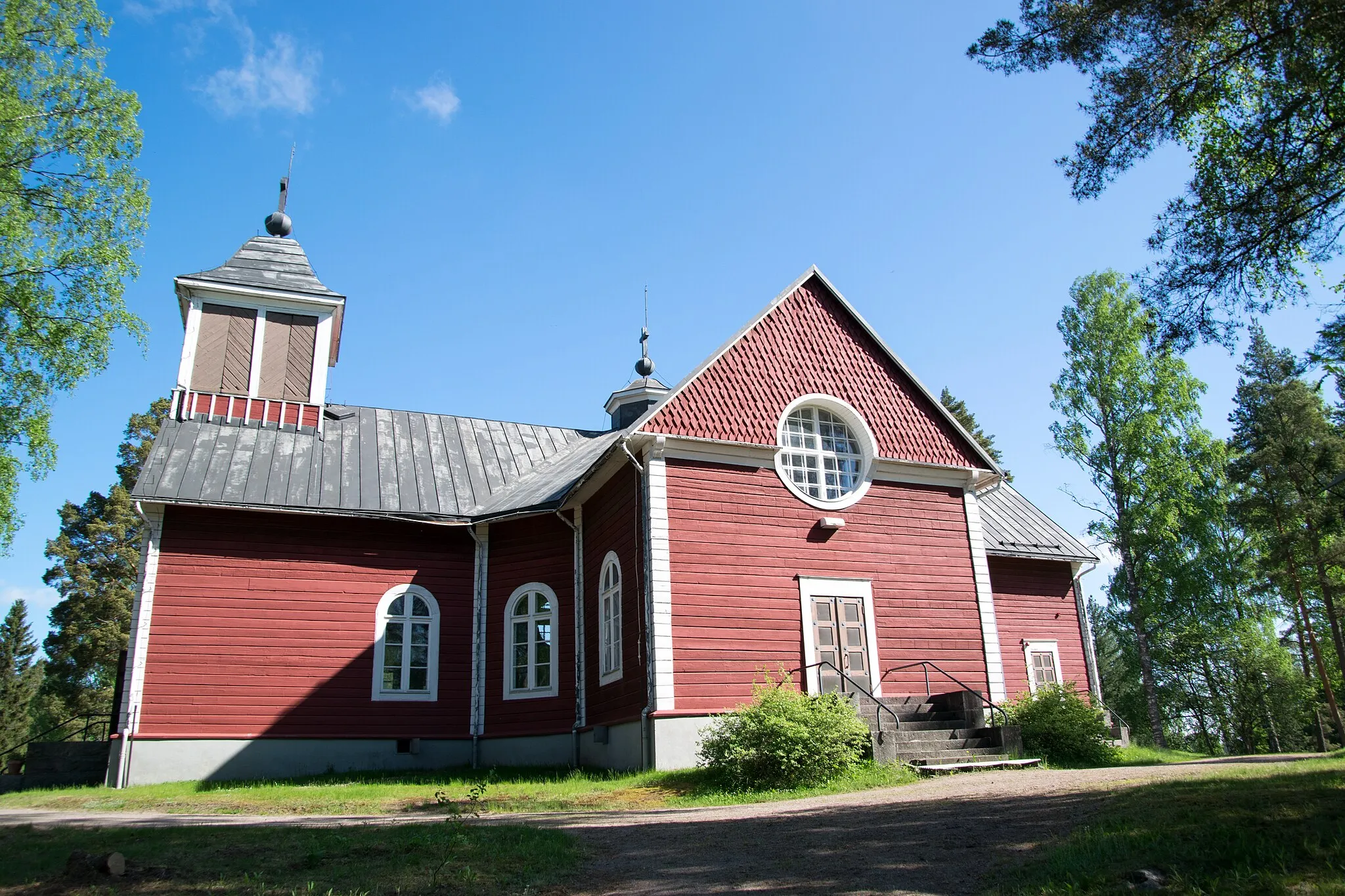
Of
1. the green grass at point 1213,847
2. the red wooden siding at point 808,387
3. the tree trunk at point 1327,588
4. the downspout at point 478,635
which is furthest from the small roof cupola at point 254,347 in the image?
the tree trunk at point 1327,588

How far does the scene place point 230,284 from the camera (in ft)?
69.3

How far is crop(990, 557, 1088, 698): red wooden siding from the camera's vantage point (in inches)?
841

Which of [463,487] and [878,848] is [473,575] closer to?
[463,487]

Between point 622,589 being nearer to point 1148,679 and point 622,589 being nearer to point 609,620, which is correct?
point 609,620

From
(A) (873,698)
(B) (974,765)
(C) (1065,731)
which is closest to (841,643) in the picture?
(A) (873,698)

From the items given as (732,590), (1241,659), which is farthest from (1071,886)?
(1241,659)

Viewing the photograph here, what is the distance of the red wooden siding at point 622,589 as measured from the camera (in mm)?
14820

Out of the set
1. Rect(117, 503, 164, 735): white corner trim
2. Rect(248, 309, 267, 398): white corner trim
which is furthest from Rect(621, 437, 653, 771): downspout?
Rect(248, 309, 267, 398): white corner trim

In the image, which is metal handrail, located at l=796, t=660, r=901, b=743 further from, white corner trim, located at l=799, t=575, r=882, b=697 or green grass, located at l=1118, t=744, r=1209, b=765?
green grass, located at l=1118, t=744, r=1209, b=765

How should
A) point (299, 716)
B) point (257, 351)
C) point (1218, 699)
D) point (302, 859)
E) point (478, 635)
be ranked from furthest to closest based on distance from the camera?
1. point (1218, 699)
2. point (257, 351)
3. point (478, 635)
4. point (299, 716)
5. point (302, 859)

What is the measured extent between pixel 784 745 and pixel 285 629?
10.3 meters

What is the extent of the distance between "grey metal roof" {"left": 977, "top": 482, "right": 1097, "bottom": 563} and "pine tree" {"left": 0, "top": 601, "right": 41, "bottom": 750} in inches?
1521

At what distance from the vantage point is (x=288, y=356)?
844 inches

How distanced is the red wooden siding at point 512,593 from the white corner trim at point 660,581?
407 centimetres
